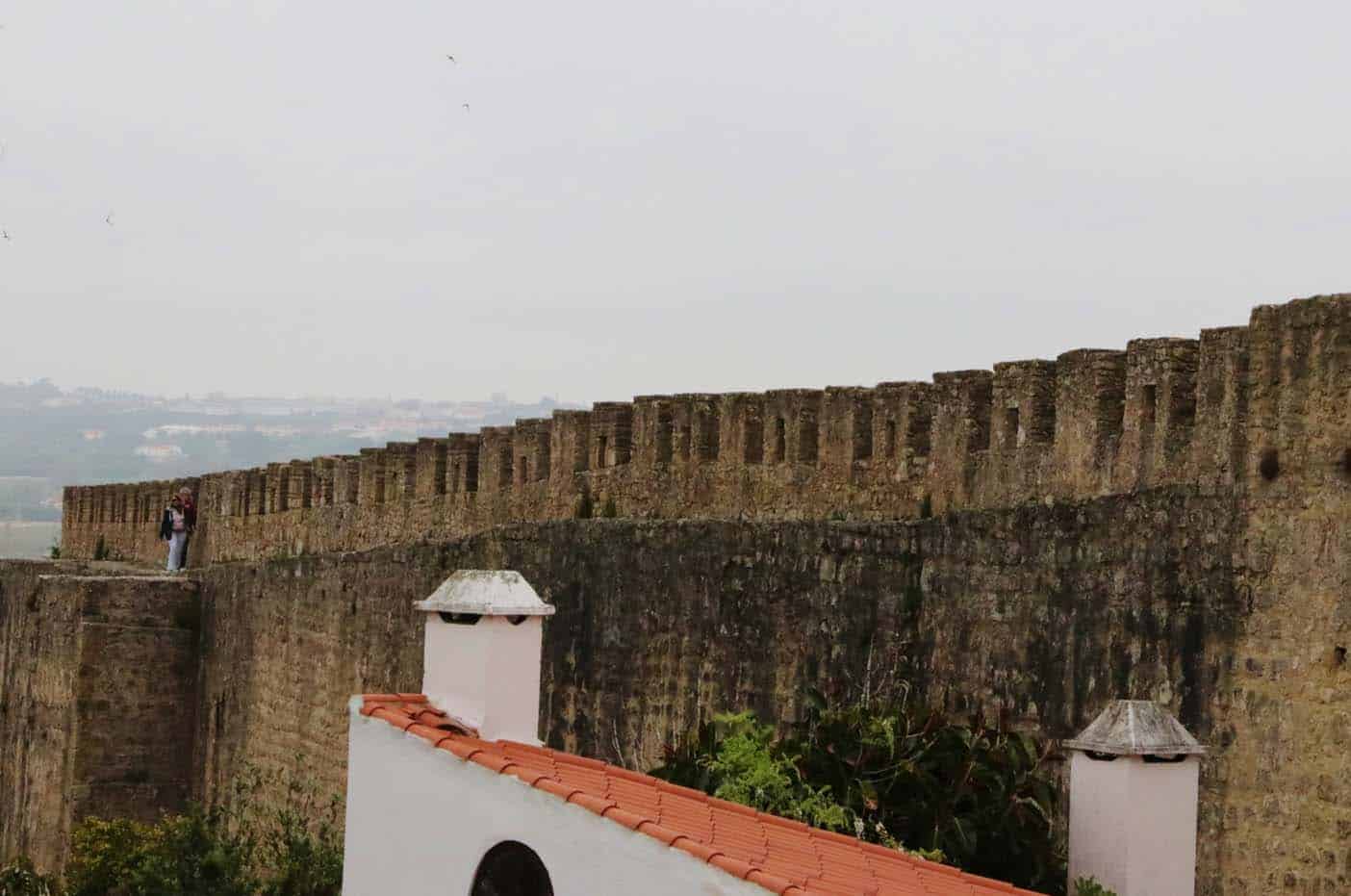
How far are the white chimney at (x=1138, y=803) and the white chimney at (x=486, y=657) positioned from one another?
2296mm

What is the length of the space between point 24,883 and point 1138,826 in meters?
14.4

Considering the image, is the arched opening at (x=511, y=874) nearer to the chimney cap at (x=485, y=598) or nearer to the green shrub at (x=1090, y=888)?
the chimney cap at (x=485, y=598)

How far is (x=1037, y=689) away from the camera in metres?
11.7

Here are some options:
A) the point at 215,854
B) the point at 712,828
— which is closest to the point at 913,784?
the point at 712,828

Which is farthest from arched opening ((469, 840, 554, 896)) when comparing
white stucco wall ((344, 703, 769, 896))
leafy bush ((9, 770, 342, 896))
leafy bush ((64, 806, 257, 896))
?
leafy bush ((64, 806, 257, 896))

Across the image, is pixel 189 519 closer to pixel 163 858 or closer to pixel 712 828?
pixel 163 858

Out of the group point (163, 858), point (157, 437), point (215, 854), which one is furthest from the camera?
point (157, 437)

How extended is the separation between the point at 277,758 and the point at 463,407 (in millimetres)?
Answer: 172393

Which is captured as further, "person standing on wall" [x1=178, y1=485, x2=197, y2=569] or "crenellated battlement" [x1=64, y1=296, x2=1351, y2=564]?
"person standing on wall" [x1=178, y1=485, x2=197, y2=569]

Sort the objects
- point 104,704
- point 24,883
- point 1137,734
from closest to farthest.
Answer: point 1137,734
point 24,883
point 104,704

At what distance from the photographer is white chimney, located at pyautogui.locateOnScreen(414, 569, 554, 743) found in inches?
392

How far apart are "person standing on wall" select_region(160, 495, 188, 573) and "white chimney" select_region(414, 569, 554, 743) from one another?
18108 mm

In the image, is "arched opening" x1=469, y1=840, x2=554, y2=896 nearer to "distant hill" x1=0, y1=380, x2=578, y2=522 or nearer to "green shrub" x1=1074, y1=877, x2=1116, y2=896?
"green shrub" x1=1074, y1=877, x2=1116, y2=896

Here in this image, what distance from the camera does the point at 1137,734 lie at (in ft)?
32.4
